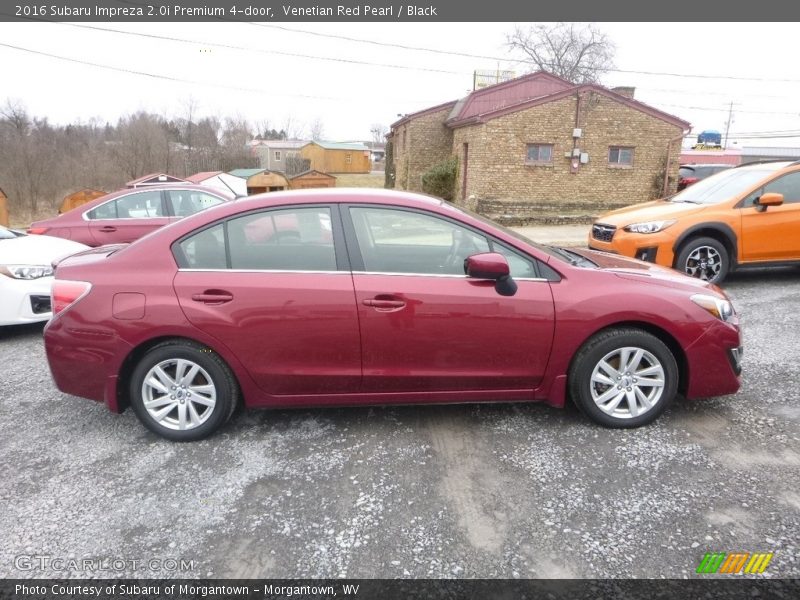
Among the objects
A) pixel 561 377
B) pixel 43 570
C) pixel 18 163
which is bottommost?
pixel 43 570

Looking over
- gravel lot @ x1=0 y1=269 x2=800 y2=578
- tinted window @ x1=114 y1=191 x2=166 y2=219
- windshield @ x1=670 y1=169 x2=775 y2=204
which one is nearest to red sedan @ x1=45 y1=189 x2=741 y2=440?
gravel lot @ x1=0 y1=269 x2=800 y2=578

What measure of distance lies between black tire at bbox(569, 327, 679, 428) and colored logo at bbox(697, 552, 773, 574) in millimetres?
Answer: 1077

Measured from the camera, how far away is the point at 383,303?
3059 millimetres

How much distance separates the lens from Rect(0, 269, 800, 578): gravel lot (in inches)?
89.7

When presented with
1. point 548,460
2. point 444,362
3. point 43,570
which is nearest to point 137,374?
point 43,570

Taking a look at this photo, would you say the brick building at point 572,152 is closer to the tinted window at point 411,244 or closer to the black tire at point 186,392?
the tinted window at point 411,244

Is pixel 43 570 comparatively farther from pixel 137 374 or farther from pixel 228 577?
pixel 137 374

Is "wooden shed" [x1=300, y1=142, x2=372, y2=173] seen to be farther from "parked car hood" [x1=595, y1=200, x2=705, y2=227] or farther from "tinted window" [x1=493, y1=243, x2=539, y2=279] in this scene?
"tinted window" [x1=493, y1=243, x2=539, y2=279]

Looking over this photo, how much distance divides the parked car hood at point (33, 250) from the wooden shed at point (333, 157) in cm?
6054

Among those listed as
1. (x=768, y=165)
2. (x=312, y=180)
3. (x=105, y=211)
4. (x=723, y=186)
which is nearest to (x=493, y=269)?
(x=723, y=186)

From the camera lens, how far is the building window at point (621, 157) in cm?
1714

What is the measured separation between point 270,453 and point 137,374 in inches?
37.9

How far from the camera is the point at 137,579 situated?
2186 millimetres

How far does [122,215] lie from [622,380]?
7.47m
